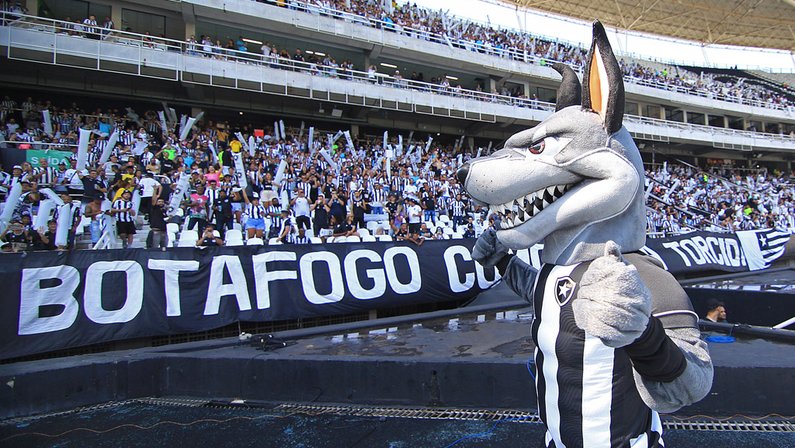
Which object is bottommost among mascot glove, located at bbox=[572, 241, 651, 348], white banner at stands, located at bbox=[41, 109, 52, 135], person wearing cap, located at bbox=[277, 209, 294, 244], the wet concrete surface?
the wet concrete surface

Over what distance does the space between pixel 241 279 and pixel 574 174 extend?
5.33 metres

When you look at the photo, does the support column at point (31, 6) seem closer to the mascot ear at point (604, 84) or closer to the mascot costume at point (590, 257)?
the mascot costume at point (590, 257)

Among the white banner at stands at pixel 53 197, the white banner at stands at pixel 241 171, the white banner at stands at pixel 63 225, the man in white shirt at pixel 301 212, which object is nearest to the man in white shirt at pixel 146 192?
the white banner at stands at pixel 53 197

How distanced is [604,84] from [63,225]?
29.8ft

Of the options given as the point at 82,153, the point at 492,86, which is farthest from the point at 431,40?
the point at 82,153

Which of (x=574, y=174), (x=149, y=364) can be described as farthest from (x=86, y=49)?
(x=574, y=174)

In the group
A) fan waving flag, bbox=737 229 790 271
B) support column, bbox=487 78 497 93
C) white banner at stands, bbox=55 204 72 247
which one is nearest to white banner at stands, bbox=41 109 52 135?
white banner at stands, bbox=55 204 72 247

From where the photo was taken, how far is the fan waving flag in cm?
1298

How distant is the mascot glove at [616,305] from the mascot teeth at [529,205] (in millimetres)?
605

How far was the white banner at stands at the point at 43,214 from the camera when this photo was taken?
814 centimetres

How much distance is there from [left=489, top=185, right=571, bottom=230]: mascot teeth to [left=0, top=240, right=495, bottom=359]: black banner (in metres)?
5.02

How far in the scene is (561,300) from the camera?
1.87 m

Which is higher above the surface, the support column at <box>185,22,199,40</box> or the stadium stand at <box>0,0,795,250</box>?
the support column at <box>185,22,199,40</box>

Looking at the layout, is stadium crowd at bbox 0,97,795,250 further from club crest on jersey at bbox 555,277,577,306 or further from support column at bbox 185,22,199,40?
club crest on jersey at bbox 555,277,577,306
